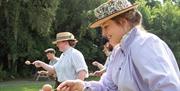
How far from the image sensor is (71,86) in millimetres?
4258

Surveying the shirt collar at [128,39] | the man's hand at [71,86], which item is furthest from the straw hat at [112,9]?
the man's hand at [71,86]

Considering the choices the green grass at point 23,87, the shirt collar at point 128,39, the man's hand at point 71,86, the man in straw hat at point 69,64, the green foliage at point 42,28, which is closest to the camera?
the shirt collar at point 128,39

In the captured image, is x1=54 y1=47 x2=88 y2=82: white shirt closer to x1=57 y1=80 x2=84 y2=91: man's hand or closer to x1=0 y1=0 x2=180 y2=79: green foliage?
x1=57 y1=80 x2=84 y2=91: man's hand

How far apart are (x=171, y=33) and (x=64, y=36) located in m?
40.2

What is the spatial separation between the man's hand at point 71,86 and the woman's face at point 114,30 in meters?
0.59

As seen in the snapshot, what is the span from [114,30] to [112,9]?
15 centimetres

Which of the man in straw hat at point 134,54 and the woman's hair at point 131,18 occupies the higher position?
the woman's hair at point 131,18

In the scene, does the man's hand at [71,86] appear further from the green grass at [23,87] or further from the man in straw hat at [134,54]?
the green grass at [23,87]

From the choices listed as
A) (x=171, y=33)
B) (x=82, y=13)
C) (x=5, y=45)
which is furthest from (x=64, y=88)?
(x=171, y=33)

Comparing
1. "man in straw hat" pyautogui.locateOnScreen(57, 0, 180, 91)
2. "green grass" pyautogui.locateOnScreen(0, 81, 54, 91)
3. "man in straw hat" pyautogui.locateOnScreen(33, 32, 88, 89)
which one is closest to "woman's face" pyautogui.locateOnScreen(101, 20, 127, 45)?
"man in straw hat" pyautogui.locateOnScreen(57, 0, 180, 91)

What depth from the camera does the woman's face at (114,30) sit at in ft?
12.4

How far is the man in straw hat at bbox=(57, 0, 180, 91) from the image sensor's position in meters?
3.46

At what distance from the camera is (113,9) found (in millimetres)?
3832

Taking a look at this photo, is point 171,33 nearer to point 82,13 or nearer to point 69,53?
point 82,13
